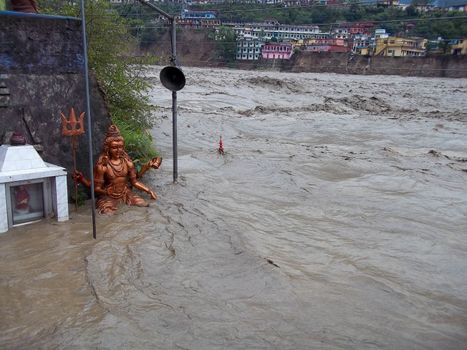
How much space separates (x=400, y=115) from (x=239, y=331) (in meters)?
18.2

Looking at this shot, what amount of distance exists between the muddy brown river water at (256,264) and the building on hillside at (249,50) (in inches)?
2444

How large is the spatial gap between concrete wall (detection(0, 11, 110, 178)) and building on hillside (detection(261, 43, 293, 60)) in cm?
6365

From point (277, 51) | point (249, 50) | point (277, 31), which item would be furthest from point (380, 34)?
point (249, 50)

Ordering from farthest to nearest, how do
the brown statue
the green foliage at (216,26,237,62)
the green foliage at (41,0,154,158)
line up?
the green foliage at (216,26,237,62) < the green foliage at (41,0,154,158) < the brown statue

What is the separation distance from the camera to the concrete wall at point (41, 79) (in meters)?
5.98

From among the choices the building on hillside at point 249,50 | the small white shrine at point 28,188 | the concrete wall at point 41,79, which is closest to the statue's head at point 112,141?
the concrete wall at point 41,79

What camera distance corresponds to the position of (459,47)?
56906 millimetres

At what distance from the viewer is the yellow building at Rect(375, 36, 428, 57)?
2365 inches

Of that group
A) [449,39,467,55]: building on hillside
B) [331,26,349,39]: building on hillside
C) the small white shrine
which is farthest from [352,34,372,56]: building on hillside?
the small white shrine

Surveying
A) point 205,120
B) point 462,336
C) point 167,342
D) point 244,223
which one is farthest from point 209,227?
point 205,120

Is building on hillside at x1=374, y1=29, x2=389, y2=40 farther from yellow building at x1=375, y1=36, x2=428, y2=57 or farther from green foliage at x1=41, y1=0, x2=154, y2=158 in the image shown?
green foliage at x1=41, y1=0, x2=154, y2=158

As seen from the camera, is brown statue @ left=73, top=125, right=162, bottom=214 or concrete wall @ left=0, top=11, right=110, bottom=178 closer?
concrete wall @ left=0, top=11, right=110, bottom=178

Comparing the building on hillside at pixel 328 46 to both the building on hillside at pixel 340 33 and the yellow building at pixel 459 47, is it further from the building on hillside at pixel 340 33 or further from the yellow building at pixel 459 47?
the yellow building at pixel 459 47

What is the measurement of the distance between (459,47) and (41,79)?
2386 inches
